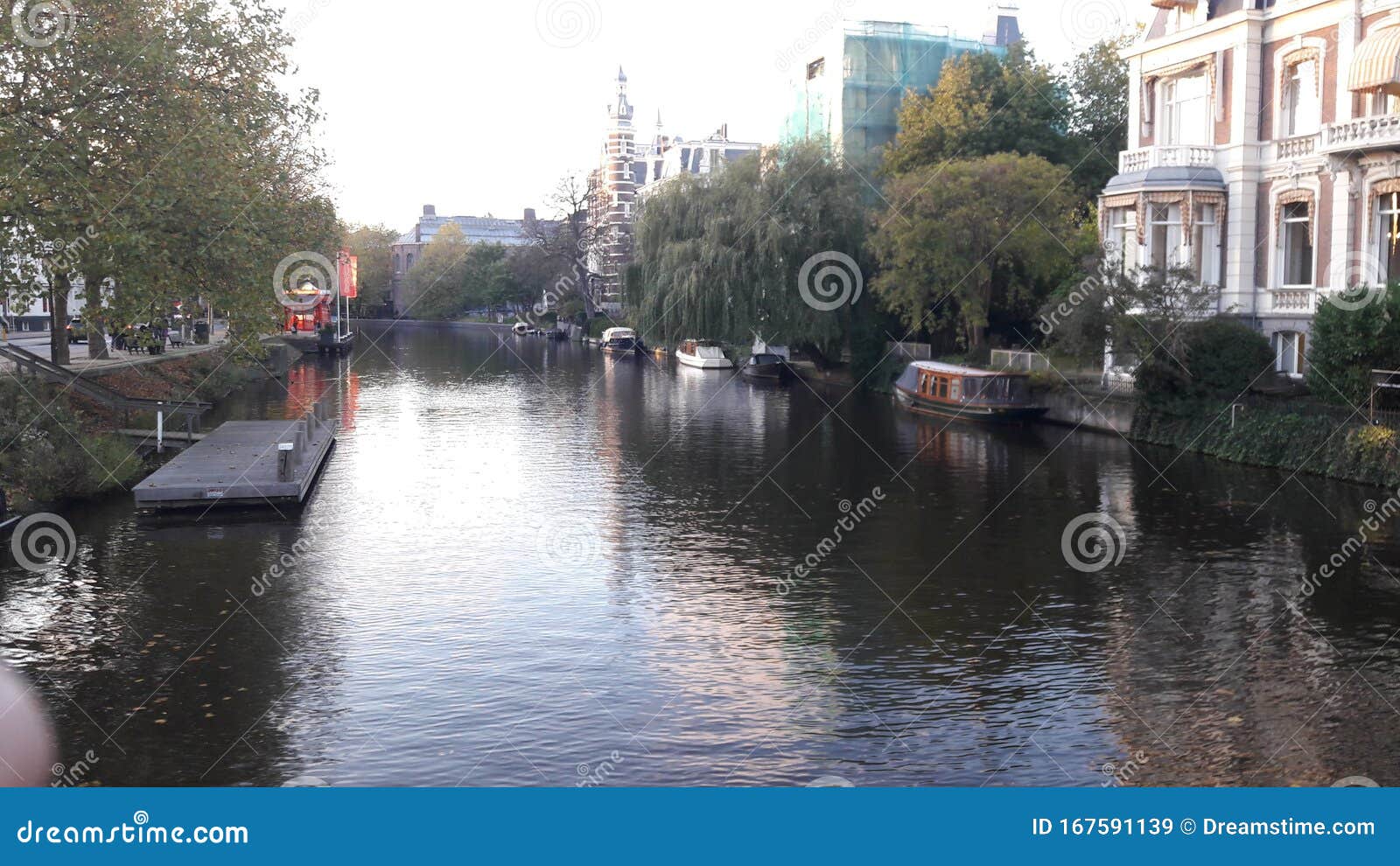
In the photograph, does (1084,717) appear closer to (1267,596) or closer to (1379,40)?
Result: (1267,596)

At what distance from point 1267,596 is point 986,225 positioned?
1197 inches

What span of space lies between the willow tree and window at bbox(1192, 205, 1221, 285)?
20.0 meters

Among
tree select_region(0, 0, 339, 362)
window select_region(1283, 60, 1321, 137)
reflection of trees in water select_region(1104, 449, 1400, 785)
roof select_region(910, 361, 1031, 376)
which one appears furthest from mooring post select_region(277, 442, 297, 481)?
window select_region(1283, 60, 1321, 137)

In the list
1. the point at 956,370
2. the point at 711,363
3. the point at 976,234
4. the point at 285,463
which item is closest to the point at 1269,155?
the point at 956,370

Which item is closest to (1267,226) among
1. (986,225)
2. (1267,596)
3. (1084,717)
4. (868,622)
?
(986,225)

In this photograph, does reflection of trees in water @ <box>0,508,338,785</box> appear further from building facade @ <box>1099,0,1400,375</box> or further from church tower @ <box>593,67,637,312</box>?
church tower @ <box>593,67,637,312</box>

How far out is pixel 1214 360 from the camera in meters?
34.7

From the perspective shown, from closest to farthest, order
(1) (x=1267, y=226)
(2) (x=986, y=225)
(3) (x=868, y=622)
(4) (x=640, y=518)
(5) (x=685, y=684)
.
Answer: (5) (x=685, y=684), (3) (x=868, y=622), (4) (x=640, y=518), (1) (x=1267, y=226), (2) (x=986, y=225)

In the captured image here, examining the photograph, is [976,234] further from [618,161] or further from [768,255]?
[618,161]

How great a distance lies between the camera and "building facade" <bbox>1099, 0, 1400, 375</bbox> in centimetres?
3300

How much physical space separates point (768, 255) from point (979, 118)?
37.3ft

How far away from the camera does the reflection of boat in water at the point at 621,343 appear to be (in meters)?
89.0

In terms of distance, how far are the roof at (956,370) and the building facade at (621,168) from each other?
71.2 meters

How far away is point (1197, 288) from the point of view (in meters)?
37.1
